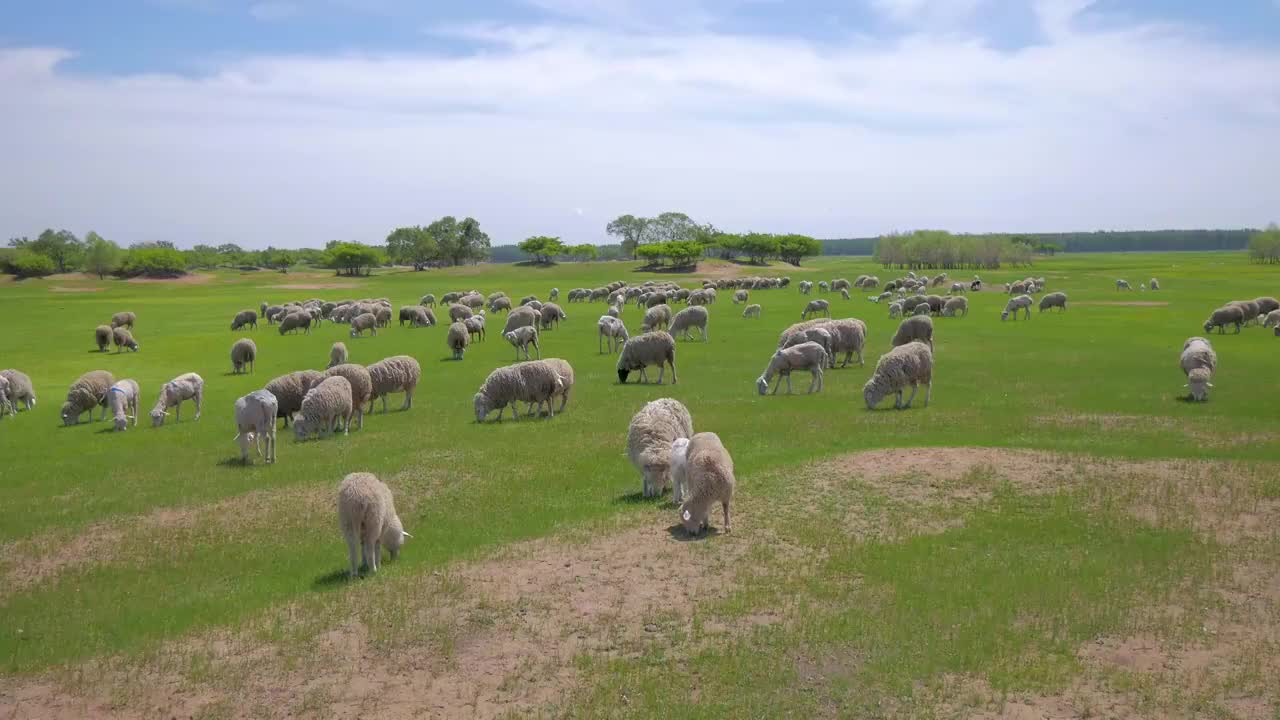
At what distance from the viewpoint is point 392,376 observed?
2386 cm

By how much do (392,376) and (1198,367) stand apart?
893 inches

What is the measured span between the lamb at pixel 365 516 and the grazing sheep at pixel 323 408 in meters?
9.56

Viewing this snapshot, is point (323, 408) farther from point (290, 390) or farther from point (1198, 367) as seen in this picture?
point (1198, 367)

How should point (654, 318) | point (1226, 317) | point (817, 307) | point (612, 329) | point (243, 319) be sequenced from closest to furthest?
point (612, 329), point (1226, 317), point (654, 318), point (243, 319), point (817, 307)

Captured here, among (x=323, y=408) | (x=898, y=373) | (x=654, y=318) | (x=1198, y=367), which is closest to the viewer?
(x=323, y=408)

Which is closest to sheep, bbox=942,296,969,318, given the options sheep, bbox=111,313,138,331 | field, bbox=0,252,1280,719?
field, bbox=0,252,1280,719

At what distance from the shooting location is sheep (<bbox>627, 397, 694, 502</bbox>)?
14.5 meters

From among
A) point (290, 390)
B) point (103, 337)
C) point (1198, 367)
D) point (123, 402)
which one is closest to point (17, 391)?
point (123, 402)

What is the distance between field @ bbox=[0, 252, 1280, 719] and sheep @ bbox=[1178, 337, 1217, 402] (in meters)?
0.55

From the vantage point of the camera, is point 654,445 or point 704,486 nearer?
point 704,486

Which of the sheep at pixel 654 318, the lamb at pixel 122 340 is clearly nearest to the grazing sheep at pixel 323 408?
the sheep at pixel 654 318

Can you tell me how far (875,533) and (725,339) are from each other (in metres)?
29.0

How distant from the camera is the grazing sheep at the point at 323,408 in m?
20.5

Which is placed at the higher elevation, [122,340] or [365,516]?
[122,340]
